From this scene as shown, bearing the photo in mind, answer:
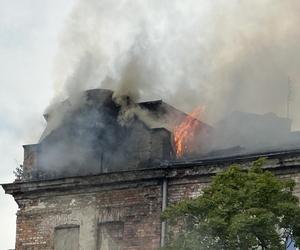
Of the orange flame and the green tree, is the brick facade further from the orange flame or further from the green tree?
the green tree

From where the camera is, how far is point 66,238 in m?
26.7

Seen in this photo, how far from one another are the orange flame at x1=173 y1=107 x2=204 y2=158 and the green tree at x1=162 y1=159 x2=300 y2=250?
7120 millimetres

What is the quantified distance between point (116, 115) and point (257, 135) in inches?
149

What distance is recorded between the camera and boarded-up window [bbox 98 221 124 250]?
84.7ft

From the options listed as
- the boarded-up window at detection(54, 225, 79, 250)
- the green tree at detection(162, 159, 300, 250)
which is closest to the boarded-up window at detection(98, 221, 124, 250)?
the boarded-up window at detection(54, 225, 79, 250)

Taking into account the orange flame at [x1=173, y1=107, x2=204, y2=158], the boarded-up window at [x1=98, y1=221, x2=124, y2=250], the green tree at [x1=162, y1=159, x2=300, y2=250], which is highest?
the orange flame at [x1=173, y1=107, x2=204, y2=158]

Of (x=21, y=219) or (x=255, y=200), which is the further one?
(x=21, y=219)

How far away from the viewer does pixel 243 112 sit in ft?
91.5

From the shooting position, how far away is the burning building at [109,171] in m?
25.3

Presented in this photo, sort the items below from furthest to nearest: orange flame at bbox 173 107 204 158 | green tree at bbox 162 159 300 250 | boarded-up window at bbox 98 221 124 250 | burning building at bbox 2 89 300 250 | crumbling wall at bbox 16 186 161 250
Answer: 1. orange flame at bbox 173 107 204 158
2. boarded-up window at bbox 98 221 124 250
3. crumbling wall at bbox 16 186 161 250
4. burning building at bbox 2 89 300 250
5. green tree at bbox 162 159 300 250

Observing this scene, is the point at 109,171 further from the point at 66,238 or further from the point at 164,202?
the point at 164,202

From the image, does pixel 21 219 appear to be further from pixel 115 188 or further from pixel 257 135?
pixel 257 135

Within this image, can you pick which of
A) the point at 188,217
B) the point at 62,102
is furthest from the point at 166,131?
the point at 188,217

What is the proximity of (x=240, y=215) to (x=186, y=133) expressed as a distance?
8.76 meters
